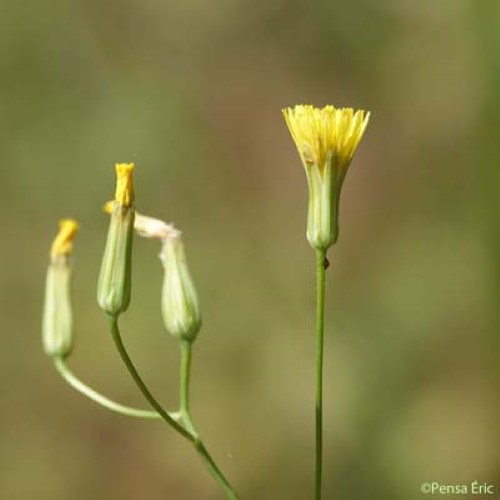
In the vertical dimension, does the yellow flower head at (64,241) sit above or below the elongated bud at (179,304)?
above

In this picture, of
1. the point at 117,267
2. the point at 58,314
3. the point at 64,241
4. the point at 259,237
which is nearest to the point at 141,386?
the point at 117,267

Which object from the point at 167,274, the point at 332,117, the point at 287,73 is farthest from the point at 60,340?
the point at 287,73

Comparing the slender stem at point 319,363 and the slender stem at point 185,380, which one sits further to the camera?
the slender stem at point 185,380

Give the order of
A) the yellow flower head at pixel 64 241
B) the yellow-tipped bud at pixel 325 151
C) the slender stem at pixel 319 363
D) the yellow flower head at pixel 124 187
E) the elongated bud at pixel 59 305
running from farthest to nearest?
the yellow flower head at pixel 64 241, the elongated bud at pixel 59 305, the yellow flower head at pixel 124 187, the yellow-tipped bud at pixel 325 151, the slender stem at pixel 319 363

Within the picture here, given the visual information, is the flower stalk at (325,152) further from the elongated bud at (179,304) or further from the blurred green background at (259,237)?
the blurred green background at (259,237)

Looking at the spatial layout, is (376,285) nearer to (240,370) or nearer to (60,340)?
(240,370)

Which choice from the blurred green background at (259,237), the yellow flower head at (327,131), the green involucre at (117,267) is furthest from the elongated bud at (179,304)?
the blurred green background at (259,237)

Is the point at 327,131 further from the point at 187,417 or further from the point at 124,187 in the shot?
the point at 187,417
